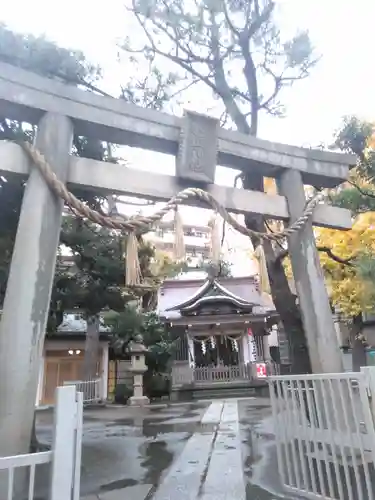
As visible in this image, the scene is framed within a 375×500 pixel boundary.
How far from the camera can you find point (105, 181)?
396 cm

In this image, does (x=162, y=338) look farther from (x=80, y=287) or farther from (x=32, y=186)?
(x=32, y=186)

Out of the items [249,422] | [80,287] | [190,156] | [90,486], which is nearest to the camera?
[90,486]

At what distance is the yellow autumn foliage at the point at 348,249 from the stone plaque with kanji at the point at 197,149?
341 cm

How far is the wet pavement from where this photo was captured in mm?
3443

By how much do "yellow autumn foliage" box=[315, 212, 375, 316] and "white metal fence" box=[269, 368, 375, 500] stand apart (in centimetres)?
323

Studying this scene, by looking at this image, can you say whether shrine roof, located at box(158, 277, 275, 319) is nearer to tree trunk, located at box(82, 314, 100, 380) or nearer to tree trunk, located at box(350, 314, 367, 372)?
tree trunk, located at box(350, 314, 367, 372)

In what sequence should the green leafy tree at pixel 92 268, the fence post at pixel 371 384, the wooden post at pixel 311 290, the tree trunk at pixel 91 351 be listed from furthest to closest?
the tree trunk at pixel 91 351, the green leafy tree at pixel 92 268, the wooden post at pixel 311 290, the fence post at pixel 371 384

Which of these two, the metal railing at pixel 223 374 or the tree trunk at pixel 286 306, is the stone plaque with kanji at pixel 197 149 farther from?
the metal railing at pixel 223 374

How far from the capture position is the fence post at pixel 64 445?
1.92 metres

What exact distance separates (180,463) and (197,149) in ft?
11.9

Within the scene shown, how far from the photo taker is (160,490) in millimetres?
3486

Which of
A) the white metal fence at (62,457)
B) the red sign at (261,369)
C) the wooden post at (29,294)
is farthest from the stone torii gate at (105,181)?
the red sign at (261,369)

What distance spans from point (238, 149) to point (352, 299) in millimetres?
9860

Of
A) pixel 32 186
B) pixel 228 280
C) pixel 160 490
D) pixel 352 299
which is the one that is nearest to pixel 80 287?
pixel 32 186
